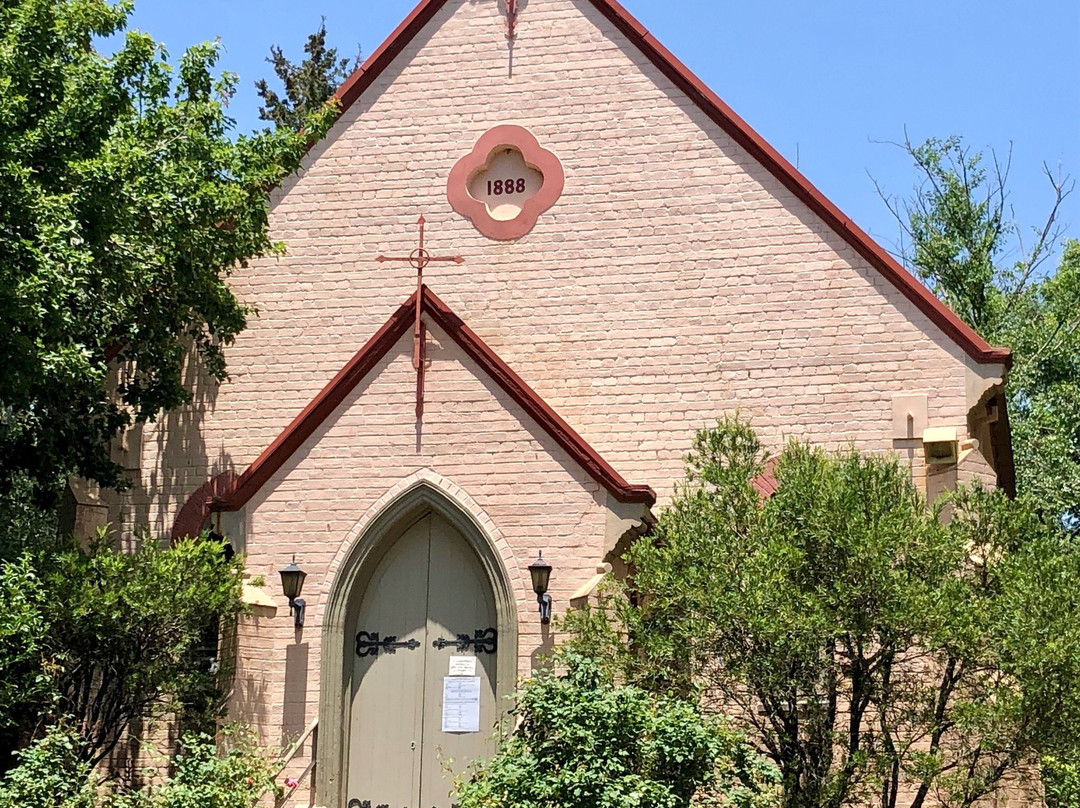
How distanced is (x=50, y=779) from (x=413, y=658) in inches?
143

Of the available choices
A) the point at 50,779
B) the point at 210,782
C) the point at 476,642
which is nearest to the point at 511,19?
the point at 476,642

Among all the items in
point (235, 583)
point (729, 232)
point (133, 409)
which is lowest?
point (235, 583)

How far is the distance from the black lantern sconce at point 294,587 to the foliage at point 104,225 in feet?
8.20

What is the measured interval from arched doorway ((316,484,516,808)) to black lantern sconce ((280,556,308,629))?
0.29 meters

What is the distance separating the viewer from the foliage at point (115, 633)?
504 inches

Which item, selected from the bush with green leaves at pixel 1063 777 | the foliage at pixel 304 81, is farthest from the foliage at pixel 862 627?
the foliage at pixel 304 81

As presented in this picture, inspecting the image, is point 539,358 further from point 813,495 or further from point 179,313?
point 813,495

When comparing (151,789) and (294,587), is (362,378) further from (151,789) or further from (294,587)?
(151,789)

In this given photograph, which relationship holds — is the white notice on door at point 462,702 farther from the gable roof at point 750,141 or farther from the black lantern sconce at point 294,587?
the gable roof at point 750,141

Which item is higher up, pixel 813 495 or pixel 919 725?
pixel 813 495

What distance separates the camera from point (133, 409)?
635 inches

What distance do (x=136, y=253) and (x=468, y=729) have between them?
5564mm

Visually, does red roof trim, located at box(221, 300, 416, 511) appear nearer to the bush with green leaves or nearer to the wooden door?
the wooden door

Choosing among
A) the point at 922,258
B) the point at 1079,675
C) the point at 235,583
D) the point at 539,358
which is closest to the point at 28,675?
the point at 235,583
